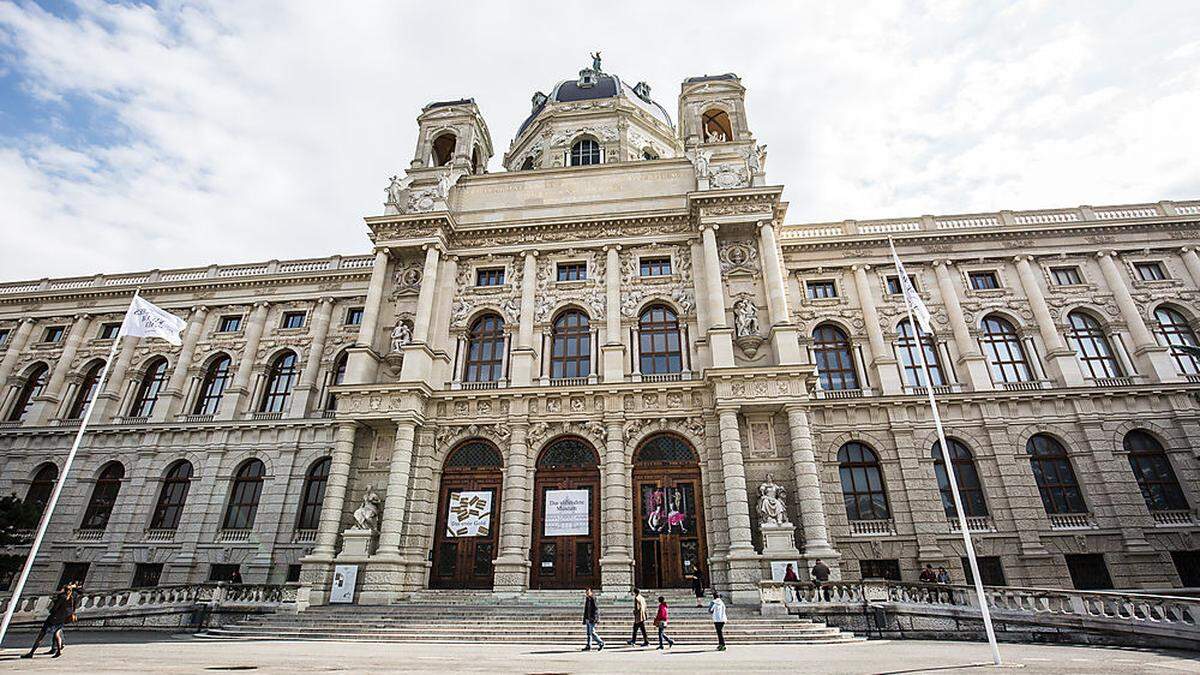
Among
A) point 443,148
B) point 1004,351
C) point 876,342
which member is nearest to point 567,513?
point 876,342

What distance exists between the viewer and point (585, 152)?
38.1 metres

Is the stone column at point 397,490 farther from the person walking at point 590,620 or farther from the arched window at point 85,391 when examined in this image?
the arched window at point 85,391

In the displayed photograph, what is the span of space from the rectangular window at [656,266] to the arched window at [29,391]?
3473 centimetres

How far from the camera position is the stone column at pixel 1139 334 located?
83.6ft

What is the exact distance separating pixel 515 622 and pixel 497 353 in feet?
40.9

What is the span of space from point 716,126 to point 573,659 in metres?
29.5

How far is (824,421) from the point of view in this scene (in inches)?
1004

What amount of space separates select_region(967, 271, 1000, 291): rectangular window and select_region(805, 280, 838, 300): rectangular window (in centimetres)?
656

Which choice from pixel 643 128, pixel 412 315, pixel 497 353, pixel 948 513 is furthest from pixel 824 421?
pixel 643 128

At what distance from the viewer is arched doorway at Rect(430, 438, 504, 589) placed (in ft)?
73.5

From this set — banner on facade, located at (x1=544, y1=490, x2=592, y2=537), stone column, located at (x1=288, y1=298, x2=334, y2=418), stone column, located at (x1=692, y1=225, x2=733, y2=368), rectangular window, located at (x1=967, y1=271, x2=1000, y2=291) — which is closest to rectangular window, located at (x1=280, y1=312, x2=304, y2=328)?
stone column, located at (x1=288, y1=298, x2=334, y2=418)

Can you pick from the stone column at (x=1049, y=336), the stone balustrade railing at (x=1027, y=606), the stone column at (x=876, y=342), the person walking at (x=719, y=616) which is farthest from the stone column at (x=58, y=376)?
the stone column at (x=1049, y=336)

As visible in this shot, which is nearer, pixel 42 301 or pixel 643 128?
pixel 42 301

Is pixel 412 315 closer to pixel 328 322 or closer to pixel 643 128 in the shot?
pixel 328 322
